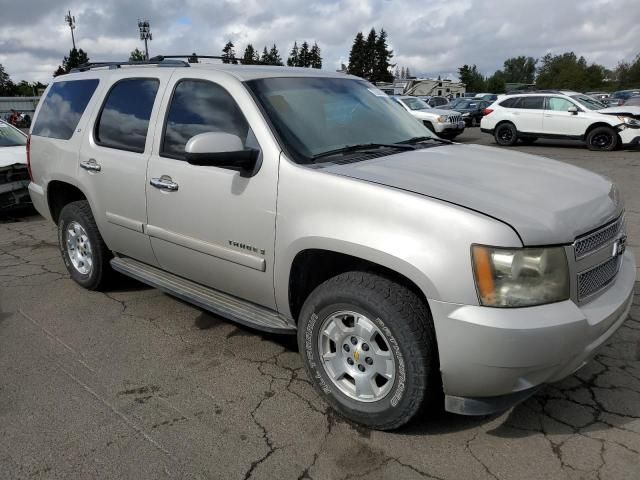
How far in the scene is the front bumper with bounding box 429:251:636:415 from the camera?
225 centimetres

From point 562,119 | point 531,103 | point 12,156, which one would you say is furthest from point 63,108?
point 531,103

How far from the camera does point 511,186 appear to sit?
2.71 metres

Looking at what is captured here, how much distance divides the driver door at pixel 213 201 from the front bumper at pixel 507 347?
114 cm

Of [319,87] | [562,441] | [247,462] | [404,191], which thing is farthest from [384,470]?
[319,87]

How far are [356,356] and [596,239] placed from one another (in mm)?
1293

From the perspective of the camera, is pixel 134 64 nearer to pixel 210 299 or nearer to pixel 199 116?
pixel 199 116

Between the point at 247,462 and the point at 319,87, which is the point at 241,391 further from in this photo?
the point at 319,87

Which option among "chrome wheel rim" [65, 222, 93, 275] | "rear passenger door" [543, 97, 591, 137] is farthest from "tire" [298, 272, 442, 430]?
"rear passenger door" [543, 97, 591, 137]

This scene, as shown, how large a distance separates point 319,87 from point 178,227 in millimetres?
1315

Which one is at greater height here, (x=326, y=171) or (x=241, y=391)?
(x=326, y=171)

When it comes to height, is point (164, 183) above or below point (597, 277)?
above

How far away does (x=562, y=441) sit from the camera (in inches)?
105

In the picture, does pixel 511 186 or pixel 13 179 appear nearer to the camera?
pixel 511 186

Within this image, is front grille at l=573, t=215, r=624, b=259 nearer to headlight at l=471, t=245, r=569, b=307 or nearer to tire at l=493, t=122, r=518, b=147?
headlight at l=471, t=245, r=569, b=307
